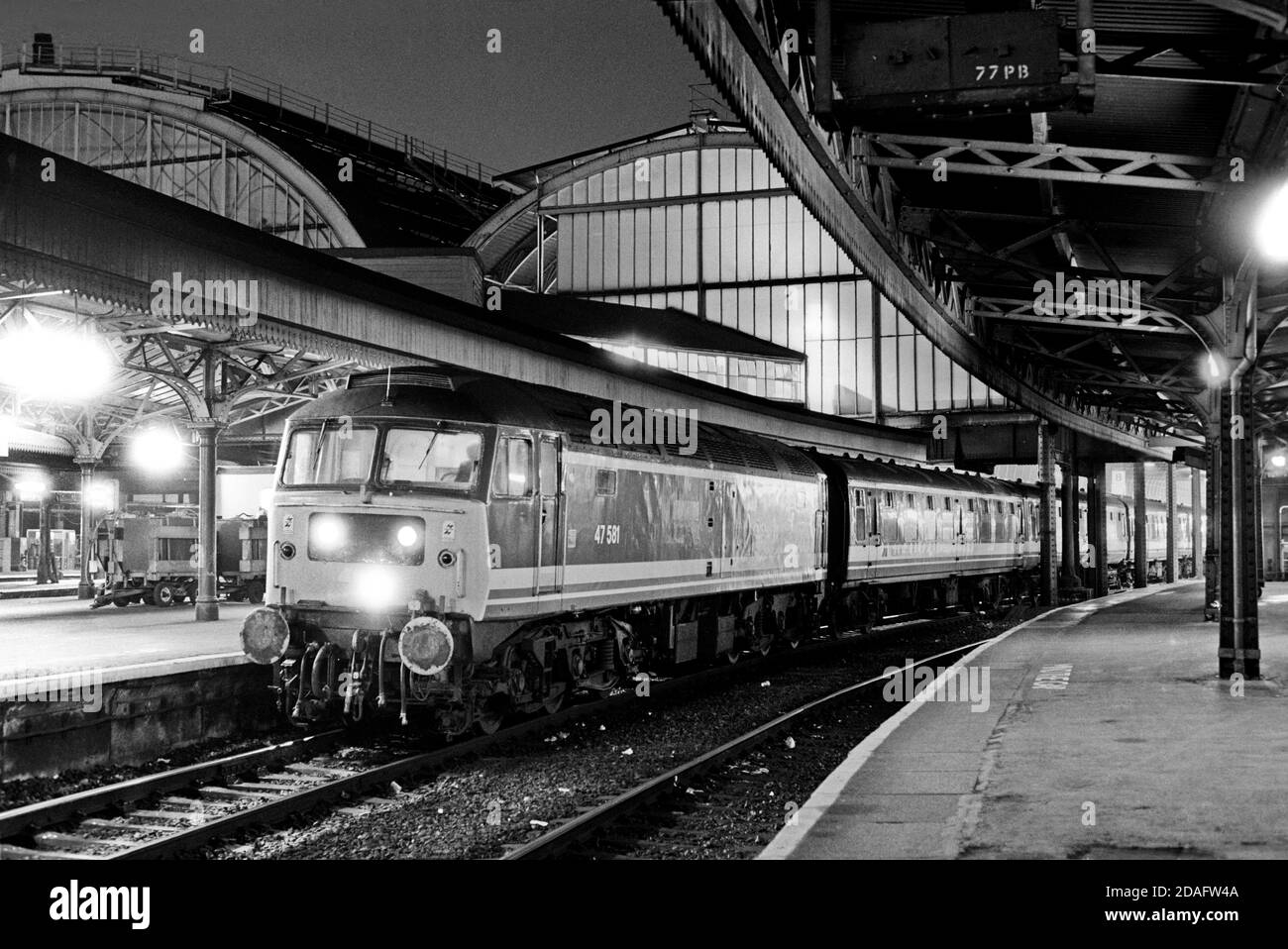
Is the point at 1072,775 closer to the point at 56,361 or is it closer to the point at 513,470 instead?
the point at 513,470

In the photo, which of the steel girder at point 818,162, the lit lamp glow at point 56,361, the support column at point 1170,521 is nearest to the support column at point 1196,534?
the support column at point 1170,521

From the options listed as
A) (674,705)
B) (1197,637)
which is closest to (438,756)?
(674,705)

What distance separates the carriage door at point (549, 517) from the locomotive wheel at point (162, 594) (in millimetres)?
19747

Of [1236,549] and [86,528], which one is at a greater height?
[86,528]

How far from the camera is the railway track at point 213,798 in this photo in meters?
8.68

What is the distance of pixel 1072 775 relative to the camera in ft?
30.8

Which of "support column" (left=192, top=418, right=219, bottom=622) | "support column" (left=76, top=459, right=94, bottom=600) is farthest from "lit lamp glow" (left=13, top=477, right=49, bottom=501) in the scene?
"support column" (left=192, top=418, right=219, bottom=622)

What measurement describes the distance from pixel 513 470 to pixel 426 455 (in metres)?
0.89

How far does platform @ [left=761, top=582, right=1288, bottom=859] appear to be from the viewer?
736 centimetres

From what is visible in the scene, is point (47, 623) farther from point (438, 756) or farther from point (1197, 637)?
point (1197, 637)

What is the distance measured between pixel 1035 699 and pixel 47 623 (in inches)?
721

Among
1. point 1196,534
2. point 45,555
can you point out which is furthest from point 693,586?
point 1196,534

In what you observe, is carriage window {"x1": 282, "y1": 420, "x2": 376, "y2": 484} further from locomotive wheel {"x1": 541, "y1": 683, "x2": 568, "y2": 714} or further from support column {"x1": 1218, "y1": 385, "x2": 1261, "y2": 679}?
support column {"x1": 1218, "y1": 385, "x2": 1261, "y2": 679}

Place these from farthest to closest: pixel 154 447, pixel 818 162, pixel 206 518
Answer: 1. pixel 154 447
2. pixel 206 518
3. pixel 818 162
